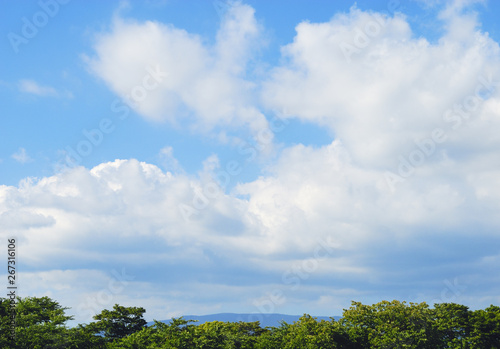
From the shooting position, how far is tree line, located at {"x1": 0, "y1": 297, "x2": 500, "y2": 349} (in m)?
51.4

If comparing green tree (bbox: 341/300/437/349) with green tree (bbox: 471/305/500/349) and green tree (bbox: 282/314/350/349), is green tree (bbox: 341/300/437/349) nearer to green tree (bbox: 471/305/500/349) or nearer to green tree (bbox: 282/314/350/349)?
green tree (bbox: 282/314/350/349)

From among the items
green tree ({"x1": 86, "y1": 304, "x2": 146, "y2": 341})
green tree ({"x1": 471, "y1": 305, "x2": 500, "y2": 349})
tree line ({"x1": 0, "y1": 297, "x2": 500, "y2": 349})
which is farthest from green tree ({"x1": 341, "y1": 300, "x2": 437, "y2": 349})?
green tree ({"x1": 86, "y1": 304, "x2": 146, "y2": 341})

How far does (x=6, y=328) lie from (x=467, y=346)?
52419 millimetres

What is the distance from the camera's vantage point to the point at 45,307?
68.6 meters

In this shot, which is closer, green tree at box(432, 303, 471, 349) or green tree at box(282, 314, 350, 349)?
green tree at box(282, 314, 350, 349)

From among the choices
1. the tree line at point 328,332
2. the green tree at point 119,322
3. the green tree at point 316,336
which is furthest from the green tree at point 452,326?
the green tree at point 119,322

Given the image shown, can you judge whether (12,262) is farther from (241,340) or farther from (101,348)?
(241,340)

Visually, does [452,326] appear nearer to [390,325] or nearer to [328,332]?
[390,325]

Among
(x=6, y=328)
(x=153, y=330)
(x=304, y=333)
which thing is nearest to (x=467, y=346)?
(x=304, y=333)

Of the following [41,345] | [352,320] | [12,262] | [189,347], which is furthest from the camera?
[352,320]

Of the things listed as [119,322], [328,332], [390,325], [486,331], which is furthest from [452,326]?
[119,322]

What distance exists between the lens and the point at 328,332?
5603cm

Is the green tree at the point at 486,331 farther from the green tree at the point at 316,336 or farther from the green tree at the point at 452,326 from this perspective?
the green tree at the point at 316,336

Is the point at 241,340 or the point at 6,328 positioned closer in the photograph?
the point at 6,328
